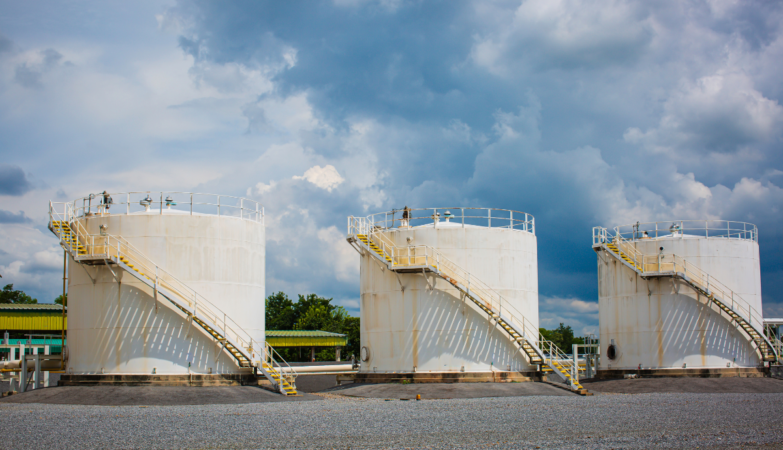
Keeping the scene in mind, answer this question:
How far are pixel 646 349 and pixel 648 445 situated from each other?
22.6 meters

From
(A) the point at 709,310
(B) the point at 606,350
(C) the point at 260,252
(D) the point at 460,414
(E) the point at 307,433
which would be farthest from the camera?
(B) the point at 606,350

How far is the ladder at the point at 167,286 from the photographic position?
99.6 ft

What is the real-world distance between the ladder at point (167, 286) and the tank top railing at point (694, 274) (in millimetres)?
19909

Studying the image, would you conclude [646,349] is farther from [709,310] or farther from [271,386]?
[271,386]

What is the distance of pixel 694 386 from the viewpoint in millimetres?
35156

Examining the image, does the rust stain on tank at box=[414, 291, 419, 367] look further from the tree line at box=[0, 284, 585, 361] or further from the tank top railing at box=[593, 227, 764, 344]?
the tree line at box=[0, 284, 585, 361]

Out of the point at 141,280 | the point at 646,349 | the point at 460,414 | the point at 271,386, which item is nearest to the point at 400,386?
the point at 271,386

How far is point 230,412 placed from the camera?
24.8 m

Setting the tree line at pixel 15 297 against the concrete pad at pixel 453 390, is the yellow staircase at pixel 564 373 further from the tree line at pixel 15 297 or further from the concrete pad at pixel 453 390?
the tree line at pixel 15 297

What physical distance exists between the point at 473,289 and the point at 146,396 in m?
14.8

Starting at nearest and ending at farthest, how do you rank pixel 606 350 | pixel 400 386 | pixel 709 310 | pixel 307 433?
pixel 307 433, pixel 400 386, pixel 709 310, pixel 606 350

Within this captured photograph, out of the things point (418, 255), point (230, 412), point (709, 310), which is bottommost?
point (230, 412)

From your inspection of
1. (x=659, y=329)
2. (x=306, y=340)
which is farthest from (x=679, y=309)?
(x=306, y=340)

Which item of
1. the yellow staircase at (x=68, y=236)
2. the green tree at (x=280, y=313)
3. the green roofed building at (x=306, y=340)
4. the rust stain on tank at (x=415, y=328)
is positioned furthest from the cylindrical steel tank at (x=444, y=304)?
the green tree at (x=280, y=313)
